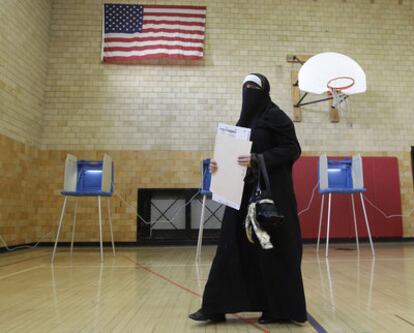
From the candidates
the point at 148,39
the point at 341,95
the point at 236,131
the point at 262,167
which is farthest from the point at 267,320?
the point at 148,39

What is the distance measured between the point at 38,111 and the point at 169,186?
234 cm

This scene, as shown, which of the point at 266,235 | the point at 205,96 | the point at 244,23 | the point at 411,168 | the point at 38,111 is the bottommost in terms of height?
the point at 266,235

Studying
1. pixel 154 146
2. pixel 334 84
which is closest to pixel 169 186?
pixel 154 146

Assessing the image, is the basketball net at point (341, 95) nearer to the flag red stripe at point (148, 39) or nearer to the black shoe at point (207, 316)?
the flag red stripe at point (148, 39)

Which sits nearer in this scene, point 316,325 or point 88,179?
point 316,325

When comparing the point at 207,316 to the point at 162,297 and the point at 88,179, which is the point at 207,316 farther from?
the point at 88,179

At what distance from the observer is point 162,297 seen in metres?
2.17

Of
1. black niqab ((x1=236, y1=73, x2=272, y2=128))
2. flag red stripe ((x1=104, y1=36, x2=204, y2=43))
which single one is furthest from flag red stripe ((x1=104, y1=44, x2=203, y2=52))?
black niqab ((x1=236, y1=73, x2=272, y2=128))

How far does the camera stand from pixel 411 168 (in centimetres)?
604

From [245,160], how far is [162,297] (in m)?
1.05

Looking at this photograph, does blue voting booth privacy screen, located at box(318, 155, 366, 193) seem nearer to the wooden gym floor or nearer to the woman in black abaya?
the wooden gym floor

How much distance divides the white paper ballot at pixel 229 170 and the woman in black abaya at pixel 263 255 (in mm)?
44

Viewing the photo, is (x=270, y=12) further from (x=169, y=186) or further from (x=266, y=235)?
(x=266, y=235)

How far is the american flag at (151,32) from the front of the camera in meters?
6.04
